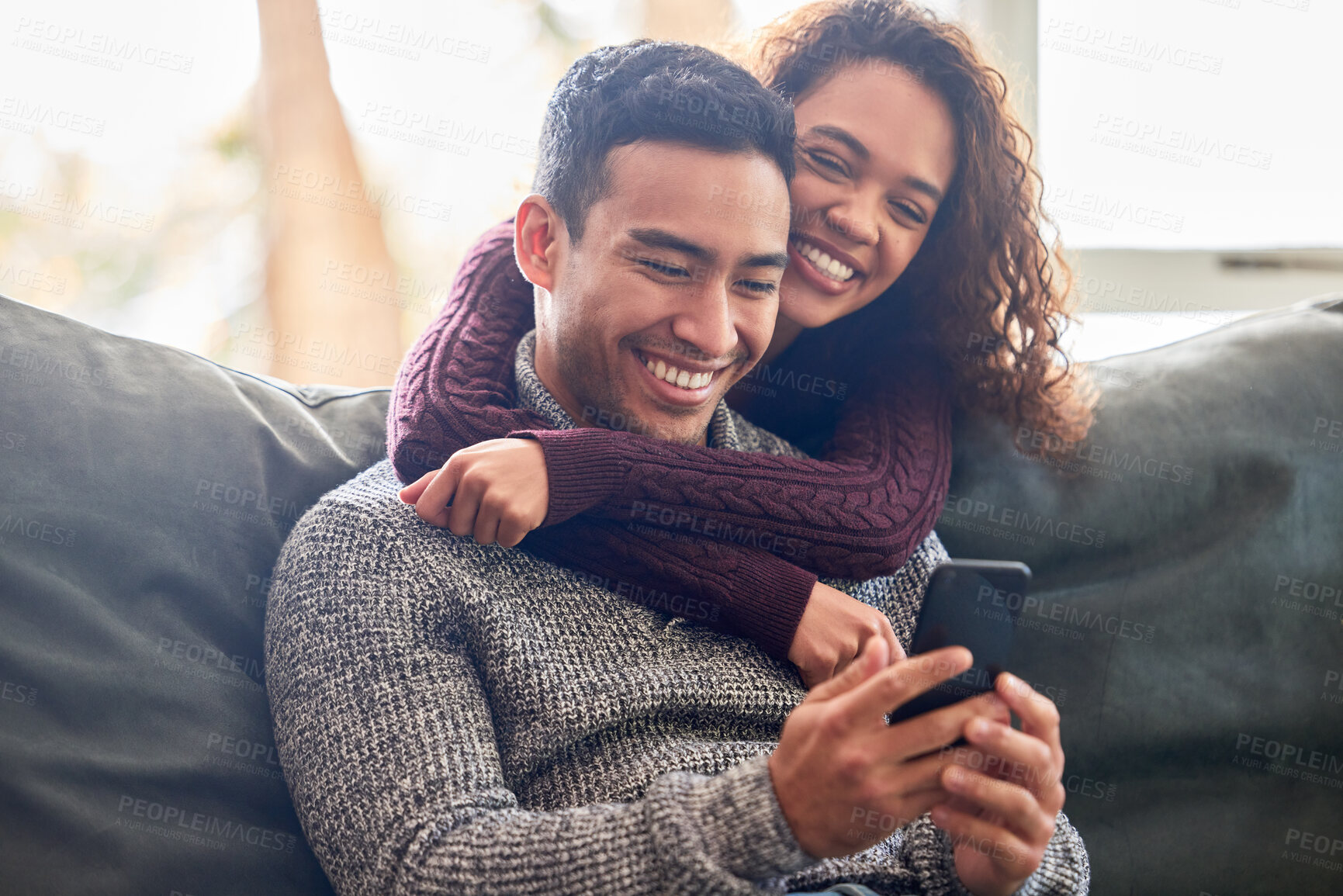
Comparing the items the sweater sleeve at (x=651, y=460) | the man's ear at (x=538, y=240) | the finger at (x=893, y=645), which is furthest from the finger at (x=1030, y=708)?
the man's ear at (x=538, y=240)

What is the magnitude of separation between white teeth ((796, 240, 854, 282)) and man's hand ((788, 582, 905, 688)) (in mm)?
489

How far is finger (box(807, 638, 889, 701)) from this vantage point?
0.70 meters

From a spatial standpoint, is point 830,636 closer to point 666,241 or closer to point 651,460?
point 651,460

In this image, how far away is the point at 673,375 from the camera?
105cm

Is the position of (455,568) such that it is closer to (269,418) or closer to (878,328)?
(269,418)

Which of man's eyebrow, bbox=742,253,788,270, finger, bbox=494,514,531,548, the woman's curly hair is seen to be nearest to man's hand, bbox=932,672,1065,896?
finger, bbox=494,514,531,548

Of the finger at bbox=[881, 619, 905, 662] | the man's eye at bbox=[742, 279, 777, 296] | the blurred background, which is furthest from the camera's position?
the blurred background

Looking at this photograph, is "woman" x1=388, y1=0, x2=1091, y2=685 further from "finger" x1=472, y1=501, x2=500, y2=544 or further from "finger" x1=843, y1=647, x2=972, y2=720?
"finger" x1=843, y1=647, x2=972, y2=720

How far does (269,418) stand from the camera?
1.14 metres

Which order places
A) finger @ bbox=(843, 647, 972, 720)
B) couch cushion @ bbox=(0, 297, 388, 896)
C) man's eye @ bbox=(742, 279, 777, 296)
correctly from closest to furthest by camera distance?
finger @ bbox=(843, 647, 972, 720)
couch cushion @ bbox=(0, 297, 388, 896)
man's eye @ bbox=(742, 279, 777, 296)

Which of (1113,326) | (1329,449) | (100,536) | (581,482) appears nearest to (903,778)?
(581,482)

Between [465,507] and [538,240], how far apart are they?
1.30ft

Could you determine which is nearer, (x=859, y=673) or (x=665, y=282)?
(x=859, y=673)

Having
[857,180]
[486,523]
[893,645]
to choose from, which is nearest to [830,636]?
[893,645]
